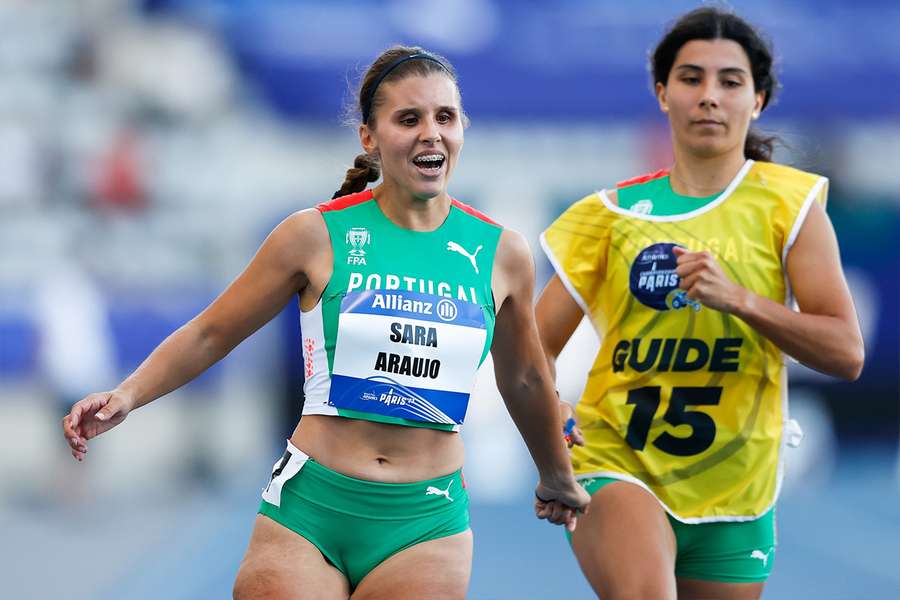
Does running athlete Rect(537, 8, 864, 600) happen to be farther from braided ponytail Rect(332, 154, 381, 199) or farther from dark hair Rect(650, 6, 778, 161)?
braided ponytail Rect(332, 154, 381, 199)

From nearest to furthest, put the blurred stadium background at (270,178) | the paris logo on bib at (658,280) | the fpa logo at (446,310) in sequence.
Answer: the fpa logo at (446,310) → the paris logo on bib at (658,280) → the blurred stadium background at (270,178)

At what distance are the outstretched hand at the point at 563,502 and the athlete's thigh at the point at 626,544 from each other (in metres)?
0.17

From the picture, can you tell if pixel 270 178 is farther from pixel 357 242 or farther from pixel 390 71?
pixel 357 242

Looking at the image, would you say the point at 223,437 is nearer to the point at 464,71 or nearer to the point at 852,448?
the point at 464,71

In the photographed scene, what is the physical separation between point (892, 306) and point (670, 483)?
8.81 m

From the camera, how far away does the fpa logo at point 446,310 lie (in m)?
3.79

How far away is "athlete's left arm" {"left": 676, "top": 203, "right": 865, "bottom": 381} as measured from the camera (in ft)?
13.9

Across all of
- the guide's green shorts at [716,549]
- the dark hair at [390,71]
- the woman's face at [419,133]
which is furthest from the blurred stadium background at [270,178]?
the woman's face at [419,133]

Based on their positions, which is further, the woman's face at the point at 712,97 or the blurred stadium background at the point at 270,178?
the blurred stadium background at the point at 270,178

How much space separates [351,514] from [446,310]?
1.87ft

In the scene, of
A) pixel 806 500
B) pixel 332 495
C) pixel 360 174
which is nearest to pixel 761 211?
pixel 360 174

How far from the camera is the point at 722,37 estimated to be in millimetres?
4656

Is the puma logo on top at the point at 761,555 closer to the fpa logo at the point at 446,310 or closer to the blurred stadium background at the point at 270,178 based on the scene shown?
the fpa logo at the point at 446,310

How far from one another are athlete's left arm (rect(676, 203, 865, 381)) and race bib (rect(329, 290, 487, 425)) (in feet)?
2.71
